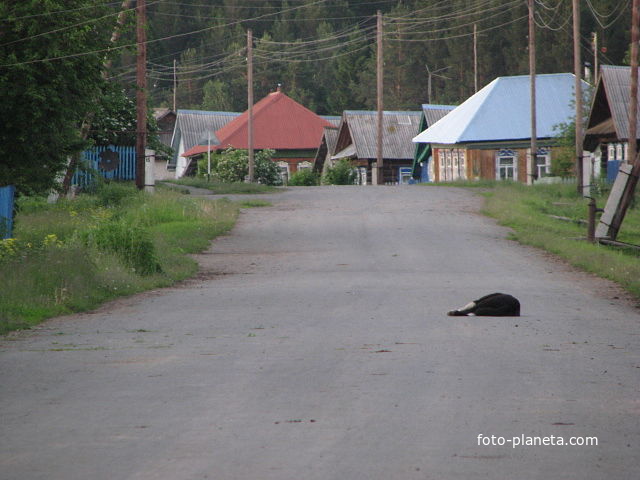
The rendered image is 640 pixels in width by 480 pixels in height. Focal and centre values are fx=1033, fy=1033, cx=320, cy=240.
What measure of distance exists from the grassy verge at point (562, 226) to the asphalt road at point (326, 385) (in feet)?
10.1

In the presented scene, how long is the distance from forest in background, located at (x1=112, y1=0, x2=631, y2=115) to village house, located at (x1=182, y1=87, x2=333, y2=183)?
1023 cm

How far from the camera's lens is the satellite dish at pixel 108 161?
4331 centimetres

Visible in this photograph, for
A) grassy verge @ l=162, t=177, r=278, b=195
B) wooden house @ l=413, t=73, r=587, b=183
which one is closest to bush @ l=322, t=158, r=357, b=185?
wooden house @ l=413, t=73, r=587, b=183

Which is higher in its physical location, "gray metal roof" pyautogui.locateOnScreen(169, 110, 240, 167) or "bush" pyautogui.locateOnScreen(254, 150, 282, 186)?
"gray metal roof" pyautogui.locateOnScreen(169, 110, 240, 167)

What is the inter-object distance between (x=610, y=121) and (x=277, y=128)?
1487 inches

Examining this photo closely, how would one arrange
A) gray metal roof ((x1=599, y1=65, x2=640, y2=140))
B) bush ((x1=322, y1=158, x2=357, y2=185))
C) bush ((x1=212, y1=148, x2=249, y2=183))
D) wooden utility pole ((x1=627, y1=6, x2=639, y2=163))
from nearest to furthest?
wooden utility pole ((x1=627, y1=6, x2=639, y2=163)), gray metal roof ((x1=599, y1=65, x2=640, y2=140)), bush ((x1=212, y1=148, x2=249, y2=183)), bush ((x1=322, y1=158, x2=357, y2=185))

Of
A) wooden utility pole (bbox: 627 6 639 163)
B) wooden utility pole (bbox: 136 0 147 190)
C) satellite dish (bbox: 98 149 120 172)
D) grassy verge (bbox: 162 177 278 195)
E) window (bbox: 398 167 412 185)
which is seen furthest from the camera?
window (bbox: 398 167 412 185)

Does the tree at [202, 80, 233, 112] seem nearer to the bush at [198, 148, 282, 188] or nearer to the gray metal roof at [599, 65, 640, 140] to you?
the bush at [198, 148, 282, 188]

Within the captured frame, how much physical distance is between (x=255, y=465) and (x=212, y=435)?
2.70ft

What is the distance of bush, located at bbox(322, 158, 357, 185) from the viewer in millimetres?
65938

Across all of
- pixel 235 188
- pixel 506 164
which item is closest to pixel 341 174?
pixel 506 164

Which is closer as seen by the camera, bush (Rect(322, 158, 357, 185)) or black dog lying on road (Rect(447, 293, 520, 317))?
black dog lying on road (Rect(447, 293, 520, 317))

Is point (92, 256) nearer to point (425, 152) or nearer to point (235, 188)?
point (235, 188)

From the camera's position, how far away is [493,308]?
45.5 feet
